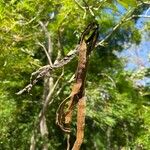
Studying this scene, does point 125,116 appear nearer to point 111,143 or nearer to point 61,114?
point 111,143

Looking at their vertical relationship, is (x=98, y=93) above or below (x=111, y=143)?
above

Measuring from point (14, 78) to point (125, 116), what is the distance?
4000 millimetres

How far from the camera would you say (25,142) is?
18.0 meters

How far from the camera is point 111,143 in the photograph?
20141 mm

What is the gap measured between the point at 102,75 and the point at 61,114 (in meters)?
17.0

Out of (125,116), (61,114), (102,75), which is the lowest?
(61,114)

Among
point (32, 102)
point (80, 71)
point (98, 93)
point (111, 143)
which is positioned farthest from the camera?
point (111, 143)

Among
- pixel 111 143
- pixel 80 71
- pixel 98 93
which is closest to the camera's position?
pixel 80 71

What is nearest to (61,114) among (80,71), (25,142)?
(80,71)

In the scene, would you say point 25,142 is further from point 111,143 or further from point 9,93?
point 111,143

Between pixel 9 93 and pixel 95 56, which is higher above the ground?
pixel 95 56

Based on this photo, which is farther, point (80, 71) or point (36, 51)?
point (36, 51)

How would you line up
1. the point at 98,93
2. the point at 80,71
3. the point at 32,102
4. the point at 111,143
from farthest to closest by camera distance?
1. the point at 111,143
2. the point at 32,102
3. the point at 98,93
4. the point at 80,71

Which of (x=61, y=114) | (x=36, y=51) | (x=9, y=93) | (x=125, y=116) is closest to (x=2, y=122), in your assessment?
(x=9, y=93)
